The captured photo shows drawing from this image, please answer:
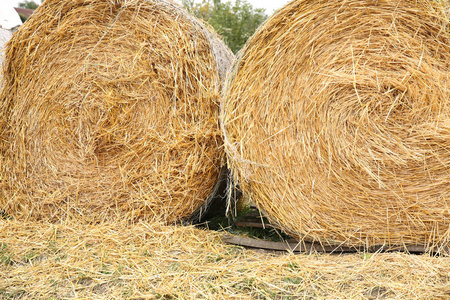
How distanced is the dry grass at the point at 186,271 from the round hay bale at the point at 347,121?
0.26 meters

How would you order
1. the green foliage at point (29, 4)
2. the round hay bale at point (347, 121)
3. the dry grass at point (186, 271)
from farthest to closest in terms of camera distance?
the green foliage at point (29, 4), the round hay bale at point (347, 121), the dry grass at point (186, 271)

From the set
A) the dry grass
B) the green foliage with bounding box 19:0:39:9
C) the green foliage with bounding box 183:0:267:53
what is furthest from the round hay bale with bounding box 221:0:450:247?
the green foliage with bounding box 19:0:39:9

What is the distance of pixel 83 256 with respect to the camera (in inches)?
103

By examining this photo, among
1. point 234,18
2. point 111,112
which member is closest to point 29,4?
point 234,18

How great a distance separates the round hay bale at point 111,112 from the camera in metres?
3.08

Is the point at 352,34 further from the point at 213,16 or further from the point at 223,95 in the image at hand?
the point at 213,16

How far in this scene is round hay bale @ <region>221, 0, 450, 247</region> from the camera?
2.57 metres

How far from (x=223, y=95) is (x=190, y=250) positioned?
990 millimetres

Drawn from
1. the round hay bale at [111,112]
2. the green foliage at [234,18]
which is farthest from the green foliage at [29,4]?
the round hay bale at [111,112]

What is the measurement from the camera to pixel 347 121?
267cm

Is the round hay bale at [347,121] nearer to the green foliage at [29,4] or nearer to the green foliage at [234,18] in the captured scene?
the green foliage at [234,18]

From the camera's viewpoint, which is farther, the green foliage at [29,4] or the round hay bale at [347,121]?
the green foliage at [29,4]

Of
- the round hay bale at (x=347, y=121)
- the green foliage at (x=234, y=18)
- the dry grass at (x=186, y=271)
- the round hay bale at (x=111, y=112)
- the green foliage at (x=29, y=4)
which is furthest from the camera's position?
the green foliage at (x=29, y=4)

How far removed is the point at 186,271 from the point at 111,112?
1.38 m
